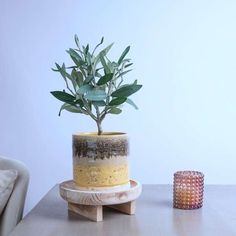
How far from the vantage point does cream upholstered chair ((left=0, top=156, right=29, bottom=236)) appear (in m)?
1.08

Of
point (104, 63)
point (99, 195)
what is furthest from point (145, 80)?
point (99, 195)

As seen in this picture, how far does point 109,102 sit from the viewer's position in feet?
2.94

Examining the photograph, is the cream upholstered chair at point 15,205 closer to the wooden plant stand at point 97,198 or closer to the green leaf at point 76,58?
the wooden plant stand at point 97,198

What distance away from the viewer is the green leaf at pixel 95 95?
86 centimetres

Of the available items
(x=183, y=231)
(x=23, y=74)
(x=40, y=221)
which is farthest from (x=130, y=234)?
(x=23, y=74)

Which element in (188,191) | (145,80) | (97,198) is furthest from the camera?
(145,80)

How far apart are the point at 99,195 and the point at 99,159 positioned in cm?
9

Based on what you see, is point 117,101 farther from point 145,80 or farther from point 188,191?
point 145,80

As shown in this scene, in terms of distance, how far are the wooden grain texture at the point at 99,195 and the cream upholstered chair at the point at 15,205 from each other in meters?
0.27

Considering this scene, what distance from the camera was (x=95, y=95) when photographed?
86cm

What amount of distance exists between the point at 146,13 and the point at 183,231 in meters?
0.92

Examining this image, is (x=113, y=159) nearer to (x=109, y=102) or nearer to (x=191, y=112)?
(x=109, y=102)

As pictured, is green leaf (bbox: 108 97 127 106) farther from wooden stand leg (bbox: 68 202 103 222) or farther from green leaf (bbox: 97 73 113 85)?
wooden stand leg (bbox: 68 202 103 222)

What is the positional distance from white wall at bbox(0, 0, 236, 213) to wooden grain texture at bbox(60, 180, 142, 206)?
1.83ft
